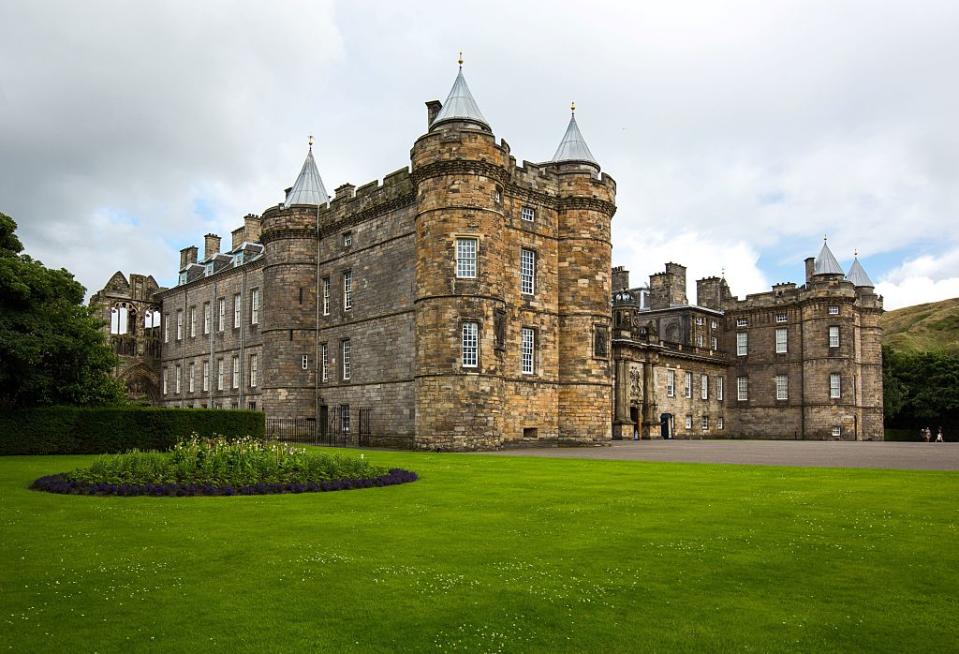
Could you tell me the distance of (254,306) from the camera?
50.4 meters

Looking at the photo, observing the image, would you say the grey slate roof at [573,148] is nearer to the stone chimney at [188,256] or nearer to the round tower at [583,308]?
the round tower at [583,308]

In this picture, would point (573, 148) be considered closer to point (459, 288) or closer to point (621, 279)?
point (459, 288)

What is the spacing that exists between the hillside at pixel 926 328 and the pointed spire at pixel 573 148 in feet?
325

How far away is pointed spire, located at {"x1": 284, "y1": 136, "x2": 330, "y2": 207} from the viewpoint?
43312 mm

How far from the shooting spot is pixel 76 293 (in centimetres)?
2936

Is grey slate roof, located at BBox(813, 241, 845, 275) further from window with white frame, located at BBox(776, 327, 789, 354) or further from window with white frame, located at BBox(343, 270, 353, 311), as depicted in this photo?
window with white frame, located at BBox(343, 270, 353, 311)

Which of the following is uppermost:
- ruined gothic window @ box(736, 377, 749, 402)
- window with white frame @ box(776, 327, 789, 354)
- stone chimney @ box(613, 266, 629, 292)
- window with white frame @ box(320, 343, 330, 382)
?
stone chimney @ box(613, 266, 629, 292)

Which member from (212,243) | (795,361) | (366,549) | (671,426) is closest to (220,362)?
(212,243)

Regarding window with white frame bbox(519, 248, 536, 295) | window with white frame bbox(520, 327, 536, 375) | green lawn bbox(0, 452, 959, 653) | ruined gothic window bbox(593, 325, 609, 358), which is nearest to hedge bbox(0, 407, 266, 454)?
green lawn bbox(0, 452, 959, 653)

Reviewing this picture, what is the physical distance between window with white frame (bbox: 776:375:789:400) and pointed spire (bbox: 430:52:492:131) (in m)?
Answer: 37.6

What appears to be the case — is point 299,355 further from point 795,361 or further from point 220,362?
point 795,361

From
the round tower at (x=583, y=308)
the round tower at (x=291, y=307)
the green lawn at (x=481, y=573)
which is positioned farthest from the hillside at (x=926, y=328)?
the green lawn at (x=481, y=573)

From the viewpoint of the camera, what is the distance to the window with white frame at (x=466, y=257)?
32.8 m

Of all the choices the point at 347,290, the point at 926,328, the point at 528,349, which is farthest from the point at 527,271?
the point at 926,328
